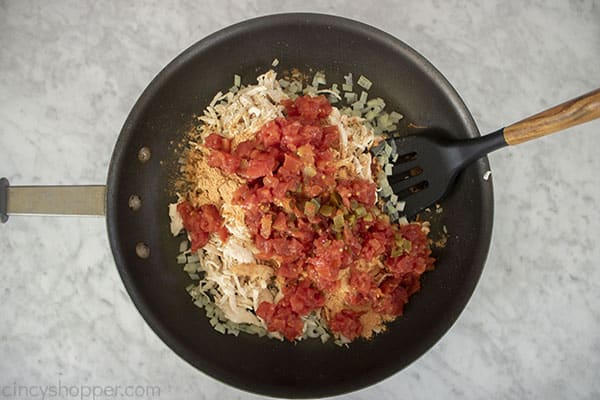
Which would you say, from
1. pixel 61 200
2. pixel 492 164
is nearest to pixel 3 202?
pixel 61 200

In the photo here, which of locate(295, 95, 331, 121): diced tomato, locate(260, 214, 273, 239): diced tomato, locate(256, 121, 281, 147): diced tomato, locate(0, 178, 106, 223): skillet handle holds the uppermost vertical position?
locate(295, 95, 331, 121): diced tomato

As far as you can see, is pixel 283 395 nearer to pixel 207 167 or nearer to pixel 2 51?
pixel 207 167

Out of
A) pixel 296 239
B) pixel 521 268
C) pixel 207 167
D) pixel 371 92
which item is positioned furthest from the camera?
pixel 521 268

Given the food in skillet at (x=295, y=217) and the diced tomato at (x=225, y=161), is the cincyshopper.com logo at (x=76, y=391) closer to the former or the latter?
the food in skillet at (x=295, y=217)

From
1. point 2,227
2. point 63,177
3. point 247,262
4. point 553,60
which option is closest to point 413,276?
point 247,262

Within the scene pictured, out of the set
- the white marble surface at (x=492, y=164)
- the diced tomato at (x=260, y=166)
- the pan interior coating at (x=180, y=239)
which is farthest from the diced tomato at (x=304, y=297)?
the white marble surface at (x=492, y=164)

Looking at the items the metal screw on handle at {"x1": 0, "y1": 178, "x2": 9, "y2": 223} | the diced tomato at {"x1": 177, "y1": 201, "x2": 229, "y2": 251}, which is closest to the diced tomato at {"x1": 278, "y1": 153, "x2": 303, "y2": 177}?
the diced tomato at {"x1": 177, "y1": 201, "x2": 229, "y2": 251}

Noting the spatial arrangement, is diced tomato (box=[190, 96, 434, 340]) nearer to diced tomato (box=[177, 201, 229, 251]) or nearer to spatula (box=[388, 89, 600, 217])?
diced tomato (box=[177, 201, 229, 251])
